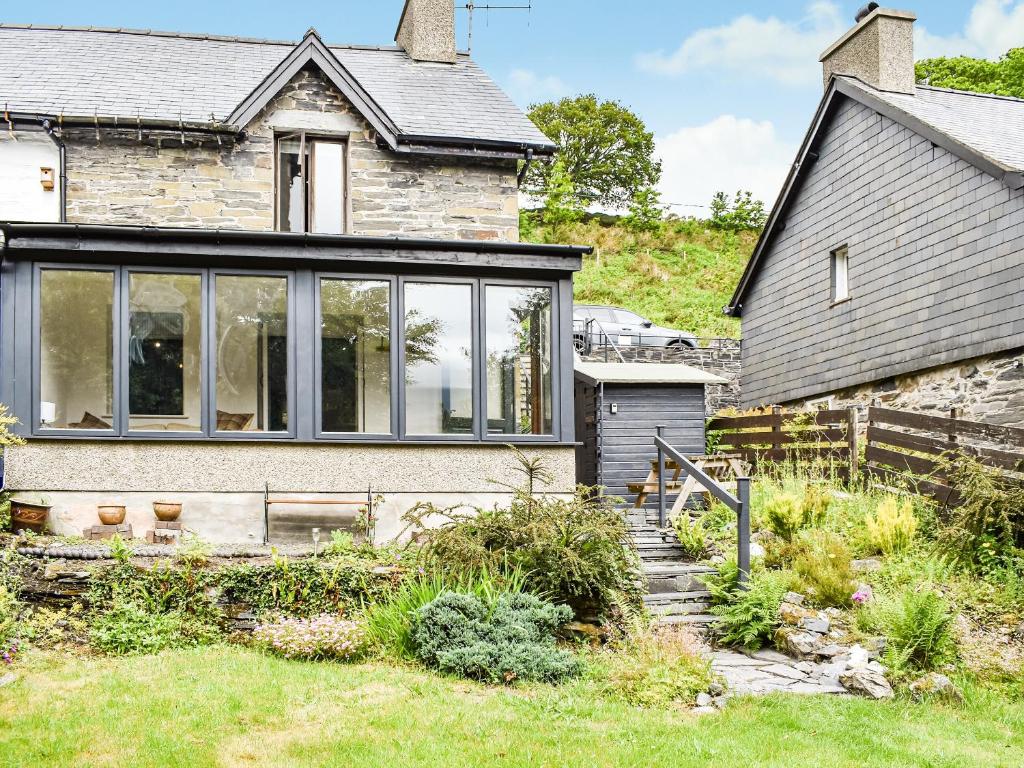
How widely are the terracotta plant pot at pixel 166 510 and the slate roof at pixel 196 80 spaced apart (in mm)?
5135

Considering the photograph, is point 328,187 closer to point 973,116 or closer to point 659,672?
point 659,672

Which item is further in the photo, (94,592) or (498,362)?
(498,362)

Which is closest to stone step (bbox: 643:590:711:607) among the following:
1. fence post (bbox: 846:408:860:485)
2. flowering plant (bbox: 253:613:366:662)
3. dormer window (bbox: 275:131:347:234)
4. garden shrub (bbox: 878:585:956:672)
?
garden shrub (bbox: 878:585:956:672)

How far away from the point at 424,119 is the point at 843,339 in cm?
853

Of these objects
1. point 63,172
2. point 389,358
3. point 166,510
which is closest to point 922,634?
point 389,358

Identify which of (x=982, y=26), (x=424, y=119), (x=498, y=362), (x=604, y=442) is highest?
A: (x=982, y=26)

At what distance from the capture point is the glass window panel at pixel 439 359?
11.3 m

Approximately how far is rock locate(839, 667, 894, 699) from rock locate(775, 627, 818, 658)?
2.35 feet

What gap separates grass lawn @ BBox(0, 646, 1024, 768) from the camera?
5.86 m

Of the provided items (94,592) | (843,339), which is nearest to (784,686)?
(94,592)

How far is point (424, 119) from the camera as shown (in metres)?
13.5

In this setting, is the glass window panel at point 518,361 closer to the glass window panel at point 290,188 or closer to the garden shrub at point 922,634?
the glass window panel at point 290,188

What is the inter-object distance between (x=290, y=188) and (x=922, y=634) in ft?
31.0

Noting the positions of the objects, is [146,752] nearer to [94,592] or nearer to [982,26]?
[94,592]
